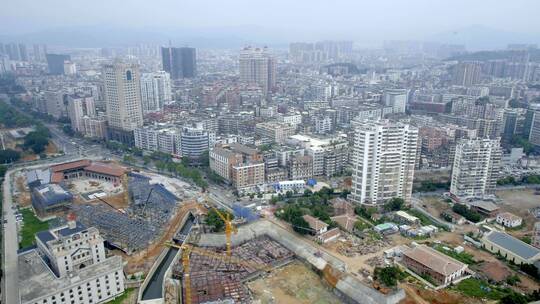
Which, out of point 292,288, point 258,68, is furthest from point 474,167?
point 258,68

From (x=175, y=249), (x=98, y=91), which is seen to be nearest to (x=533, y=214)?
(x=175, y=249)

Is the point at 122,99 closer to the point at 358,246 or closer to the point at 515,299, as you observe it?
the point at 358,246

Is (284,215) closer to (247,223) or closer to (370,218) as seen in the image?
(247,223)

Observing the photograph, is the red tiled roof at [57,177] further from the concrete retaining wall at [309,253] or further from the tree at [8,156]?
the concrete retaining wall at [309,253]

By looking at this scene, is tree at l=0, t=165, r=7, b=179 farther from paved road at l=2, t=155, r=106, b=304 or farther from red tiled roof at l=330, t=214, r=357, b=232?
red tiled roof at l=330, t=214, r=357, b=232

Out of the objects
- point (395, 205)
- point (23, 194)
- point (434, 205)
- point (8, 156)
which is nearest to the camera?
point (395, 205)

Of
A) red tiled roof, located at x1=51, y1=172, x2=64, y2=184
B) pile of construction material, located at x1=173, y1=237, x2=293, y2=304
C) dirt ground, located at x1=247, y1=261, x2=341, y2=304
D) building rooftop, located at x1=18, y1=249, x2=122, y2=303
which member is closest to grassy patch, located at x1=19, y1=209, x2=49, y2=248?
building rooftop, located at x1=18, y1=249, x2=122, y2=303
